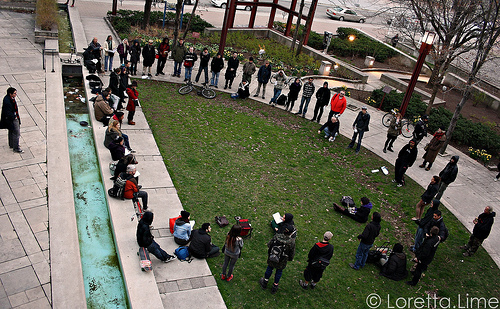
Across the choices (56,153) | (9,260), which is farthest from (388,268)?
(56,153)

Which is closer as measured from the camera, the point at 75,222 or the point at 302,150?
the point at 75,222

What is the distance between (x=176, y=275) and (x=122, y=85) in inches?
329

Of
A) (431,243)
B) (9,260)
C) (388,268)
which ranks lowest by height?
(9,260)

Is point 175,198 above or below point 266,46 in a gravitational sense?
below

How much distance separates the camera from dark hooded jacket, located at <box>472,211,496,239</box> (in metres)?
10.3

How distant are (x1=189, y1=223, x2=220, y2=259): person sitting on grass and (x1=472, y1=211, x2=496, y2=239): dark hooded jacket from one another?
6.55 m

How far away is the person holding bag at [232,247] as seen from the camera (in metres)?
8.09

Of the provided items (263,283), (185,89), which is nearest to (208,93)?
(185,89)

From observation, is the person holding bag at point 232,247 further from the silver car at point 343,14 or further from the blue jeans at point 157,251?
the silver car at point 343,14

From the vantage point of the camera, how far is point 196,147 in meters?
13.6

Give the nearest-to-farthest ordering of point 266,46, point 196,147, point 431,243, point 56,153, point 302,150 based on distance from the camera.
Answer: point 431,243, point 56,153, point 196,147, point 302,150, point 266,46

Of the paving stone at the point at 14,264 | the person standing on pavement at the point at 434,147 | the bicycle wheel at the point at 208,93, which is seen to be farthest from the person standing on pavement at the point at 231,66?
the paving stone at the point at 14,264

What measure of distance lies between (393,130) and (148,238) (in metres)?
10.1

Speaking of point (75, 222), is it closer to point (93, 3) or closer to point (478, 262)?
point (478, 262)
